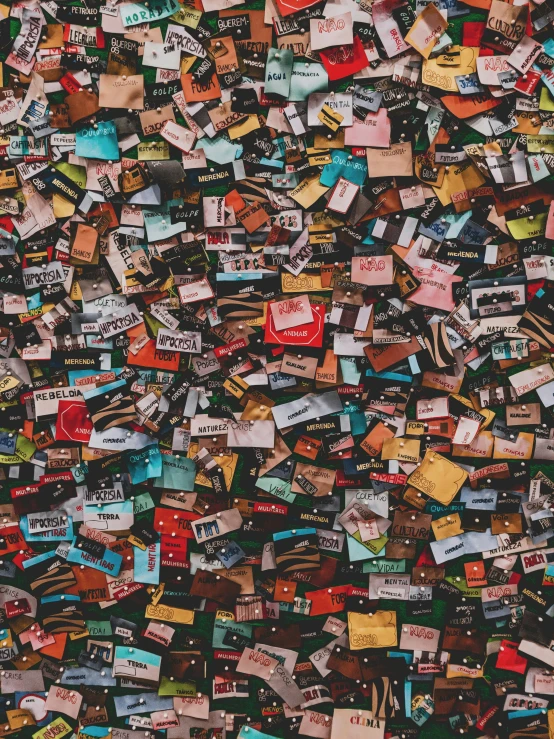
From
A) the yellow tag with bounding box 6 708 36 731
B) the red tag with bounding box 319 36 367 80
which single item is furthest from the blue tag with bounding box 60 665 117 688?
the red tag with bounding box 319 36 367 80

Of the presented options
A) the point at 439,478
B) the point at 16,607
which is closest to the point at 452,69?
the point at 439,478

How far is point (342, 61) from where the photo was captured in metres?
2.01

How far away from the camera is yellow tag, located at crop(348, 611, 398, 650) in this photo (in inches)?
86.7

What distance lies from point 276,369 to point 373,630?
0.92m

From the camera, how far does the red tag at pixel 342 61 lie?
79.0 inches

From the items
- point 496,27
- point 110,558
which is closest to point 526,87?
point 496,27

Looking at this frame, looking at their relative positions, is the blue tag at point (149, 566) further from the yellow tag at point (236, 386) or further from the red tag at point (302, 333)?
the red tag at point (302, 333)

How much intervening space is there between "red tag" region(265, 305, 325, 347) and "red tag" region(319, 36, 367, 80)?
710 millimetres

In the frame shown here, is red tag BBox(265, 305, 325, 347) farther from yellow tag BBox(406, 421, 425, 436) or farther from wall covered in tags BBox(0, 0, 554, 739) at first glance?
yellow tag BBox(406, 421, 425, 436)

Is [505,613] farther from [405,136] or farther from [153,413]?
[405,136]

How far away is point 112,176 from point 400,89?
93 cm

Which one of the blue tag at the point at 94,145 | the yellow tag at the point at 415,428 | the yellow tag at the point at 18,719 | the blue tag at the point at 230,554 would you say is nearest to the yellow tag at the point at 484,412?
the yellow tag at the point at 415,428

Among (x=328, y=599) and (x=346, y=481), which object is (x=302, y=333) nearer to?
(x=346, y=481)

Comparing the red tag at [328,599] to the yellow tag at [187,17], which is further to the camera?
the red tag at [328,599]
